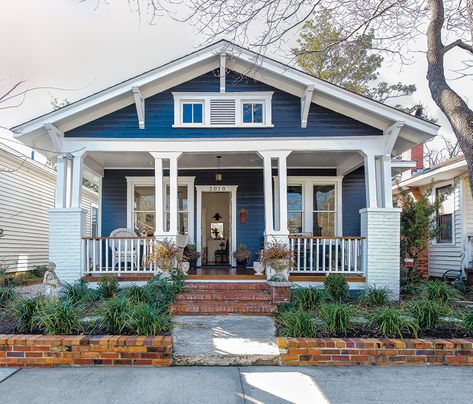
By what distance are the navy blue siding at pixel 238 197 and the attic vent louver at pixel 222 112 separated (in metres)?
2.34

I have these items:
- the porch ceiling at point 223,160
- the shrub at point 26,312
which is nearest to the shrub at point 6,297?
the shrub at point 26,312

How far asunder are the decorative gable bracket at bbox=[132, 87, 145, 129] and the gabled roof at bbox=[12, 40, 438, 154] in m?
0.13

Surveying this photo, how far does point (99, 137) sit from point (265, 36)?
3828mm

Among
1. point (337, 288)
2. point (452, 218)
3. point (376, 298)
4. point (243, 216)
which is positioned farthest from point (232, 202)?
point (452, 218)

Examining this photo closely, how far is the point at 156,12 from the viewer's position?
5.86 metres

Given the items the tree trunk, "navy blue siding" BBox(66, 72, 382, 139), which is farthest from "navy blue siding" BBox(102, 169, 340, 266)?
the tree trunk

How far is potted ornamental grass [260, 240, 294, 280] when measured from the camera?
6848 mm

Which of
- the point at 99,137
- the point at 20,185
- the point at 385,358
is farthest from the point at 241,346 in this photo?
the point at 20,185

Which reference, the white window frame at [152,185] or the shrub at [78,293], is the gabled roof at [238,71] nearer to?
the white window frame at [152,185]

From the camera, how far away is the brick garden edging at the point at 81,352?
164 inches

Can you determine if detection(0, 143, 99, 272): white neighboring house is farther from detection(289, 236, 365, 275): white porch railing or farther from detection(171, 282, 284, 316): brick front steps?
detection(289, 236, 365, 275): white porch railing

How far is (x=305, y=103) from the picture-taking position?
7.56m

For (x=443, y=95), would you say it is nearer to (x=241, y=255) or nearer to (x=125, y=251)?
(x=241, y=255)

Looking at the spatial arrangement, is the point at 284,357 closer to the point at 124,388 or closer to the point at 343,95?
the point at 124,388
